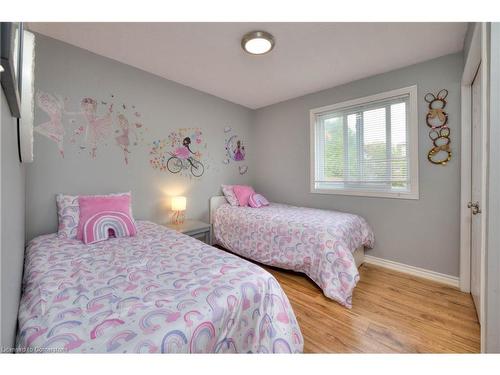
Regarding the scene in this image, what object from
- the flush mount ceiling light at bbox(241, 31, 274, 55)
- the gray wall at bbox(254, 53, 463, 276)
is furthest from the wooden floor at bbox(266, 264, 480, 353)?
the flush mount ceiling light at bbox(241, 31, 274, 55)

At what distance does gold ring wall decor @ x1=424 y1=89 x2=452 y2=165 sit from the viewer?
7.07ft

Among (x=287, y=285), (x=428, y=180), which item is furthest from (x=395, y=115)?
(x=287, y=285)

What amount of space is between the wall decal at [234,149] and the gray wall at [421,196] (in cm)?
92

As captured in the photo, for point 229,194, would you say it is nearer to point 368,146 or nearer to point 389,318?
point 368,146

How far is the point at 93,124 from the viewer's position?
7.09ft

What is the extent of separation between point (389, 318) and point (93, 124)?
10.7ft

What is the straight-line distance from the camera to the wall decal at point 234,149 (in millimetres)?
3469

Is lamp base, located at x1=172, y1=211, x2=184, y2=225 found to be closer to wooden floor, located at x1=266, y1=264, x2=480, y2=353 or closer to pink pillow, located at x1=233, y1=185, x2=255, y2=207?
pink pillow, located at x1=233, y1=185, x2=255, y2=207

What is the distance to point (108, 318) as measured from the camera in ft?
2.53

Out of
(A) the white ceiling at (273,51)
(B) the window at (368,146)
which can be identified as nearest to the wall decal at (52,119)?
(A) the white ceiling at (273,51)

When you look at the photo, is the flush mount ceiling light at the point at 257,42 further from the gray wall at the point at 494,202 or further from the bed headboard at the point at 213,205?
the bed headboard at the point at 213,205

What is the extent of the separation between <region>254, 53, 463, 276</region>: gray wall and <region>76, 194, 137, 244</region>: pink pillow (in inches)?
96.3

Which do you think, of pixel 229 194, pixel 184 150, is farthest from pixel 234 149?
pixel 184 150

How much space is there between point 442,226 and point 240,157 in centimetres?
283
